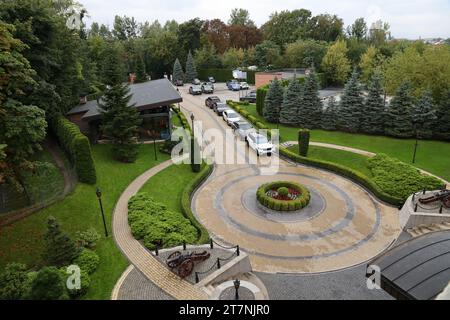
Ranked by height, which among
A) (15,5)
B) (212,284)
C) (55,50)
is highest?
(15,5)

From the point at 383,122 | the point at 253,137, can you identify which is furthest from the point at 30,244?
the point at 383,122

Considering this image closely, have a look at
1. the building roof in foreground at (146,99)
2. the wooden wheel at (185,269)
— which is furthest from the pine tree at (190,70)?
the wooden wheel at (185,269)

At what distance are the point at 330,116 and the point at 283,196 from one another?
1669 cm

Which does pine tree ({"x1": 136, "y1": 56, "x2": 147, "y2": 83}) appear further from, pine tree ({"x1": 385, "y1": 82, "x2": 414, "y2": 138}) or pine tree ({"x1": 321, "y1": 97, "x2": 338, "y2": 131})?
pine tree ({"x1": 385, "y1": 82, "x2": 414, "y2": 138})

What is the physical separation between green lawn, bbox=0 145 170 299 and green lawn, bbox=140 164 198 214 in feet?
6.06

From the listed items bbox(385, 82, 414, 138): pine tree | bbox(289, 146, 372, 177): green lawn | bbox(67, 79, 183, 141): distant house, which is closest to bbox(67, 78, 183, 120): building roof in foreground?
bbox(67, 79, 183, 141): distant house

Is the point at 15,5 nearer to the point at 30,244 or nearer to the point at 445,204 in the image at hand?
the point at 30,244

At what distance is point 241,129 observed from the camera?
34.9 meters

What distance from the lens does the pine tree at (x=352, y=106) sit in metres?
34.3

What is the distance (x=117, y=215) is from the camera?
20484 millimetres

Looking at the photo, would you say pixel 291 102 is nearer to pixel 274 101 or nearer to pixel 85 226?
pixel 274 101

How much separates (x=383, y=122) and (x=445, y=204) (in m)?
15.6

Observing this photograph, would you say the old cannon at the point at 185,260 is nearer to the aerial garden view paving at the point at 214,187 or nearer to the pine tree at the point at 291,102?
the aerial garden view paving at the point at 214,187

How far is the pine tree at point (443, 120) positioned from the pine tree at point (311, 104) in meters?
10.9
